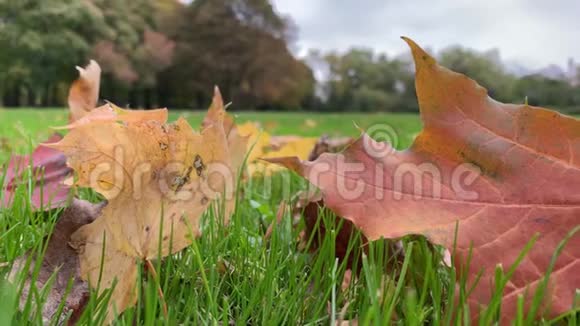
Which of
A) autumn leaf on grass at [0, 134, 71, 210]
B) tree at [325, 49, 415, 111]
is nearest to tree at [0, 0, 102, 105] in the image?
tree at [325, 49, 415, 111]

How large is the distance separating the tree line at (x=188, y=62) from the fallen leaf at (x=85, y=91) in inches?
862

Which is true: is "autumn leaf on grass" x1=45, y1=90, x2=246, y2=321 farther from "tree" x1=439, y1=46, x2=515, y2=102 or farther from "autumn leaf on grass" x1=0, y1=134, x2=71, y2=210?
"tree" x1=439, y1=46, x2=515, y2=102

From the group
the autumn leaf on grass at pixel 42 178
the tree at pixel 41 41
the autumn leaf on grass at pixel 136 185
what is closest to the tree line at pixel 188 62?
the tree at pixel 41 41

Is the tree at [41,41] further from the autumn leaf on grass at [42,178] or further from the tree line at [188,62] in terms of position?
the autumn leaf on grass at [42,178]

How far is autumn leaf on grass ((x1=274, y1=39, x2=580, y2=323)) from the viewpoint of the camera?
41cm

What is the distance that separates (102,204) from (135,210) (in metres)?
0.10

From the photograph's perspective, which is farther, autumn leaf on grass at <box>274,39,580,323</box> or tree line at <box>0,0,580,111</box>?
tree line at <box>0,0,580,111</box>

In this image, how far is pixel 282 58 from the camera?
25.6m

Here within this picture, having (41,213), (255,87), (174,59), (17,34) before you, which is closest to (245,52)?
(255,87)

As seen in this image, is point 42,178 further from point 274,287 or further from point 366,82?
point 366,82

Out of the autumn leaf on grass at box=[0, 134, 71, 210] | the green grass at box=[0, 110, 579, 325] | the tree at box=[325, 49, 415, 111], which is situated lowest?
the green grass at box=[0, 110, 579, 325]

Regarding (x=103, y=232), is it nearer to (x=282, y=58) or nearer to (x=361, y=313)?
(x=361, y=313)

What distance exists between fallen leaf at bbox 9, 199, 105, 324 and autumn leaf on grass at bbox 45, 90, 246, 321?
0.8 inches

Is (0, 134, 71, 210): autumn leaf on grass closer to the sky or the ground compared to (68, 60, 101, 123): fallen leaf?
closer to the ground
